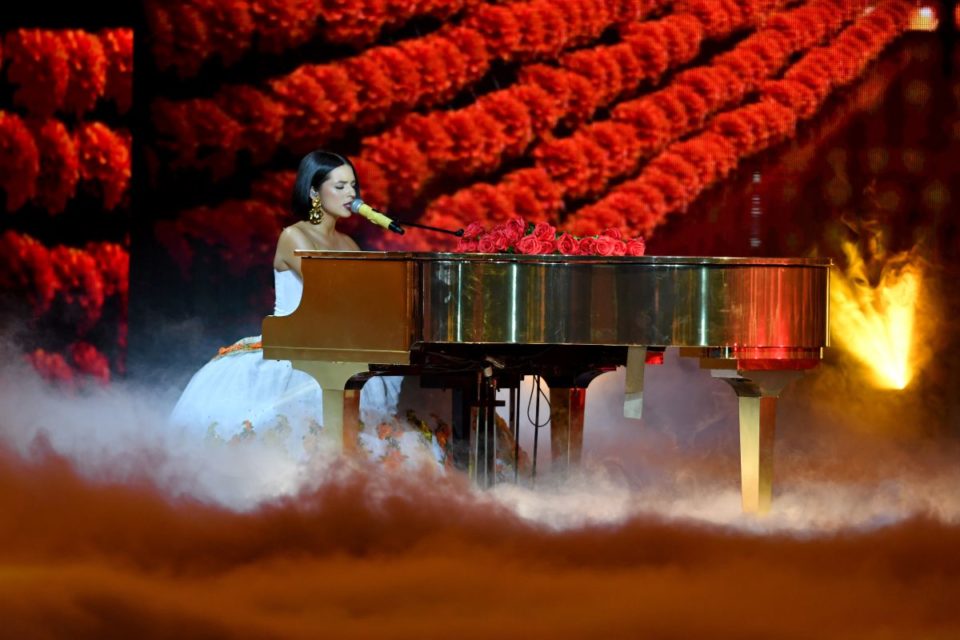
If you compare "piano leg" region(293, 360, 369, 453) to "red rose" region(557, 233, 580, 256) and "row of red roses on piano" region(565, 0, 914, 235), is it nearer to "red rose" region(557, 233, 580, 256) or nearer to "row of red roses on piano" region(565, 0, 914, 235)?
"red rose" region(557, 233, 580, 256)

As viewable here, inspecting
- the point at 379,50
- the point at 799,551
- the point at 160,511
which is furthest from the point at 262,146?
the point at 799,551

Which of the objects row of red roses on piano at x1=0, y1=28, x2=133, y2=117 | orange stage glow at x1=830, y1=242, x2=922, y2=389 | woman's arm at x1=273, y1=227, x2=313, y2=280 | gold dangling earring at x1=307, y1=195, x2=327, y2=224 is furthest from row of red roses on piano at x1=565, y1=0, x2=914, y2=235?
woman's arm at x1=273, y1=227, x2=313, y2=280

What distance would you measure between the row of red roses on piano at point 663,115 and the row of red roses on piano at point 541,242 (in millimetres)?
2352

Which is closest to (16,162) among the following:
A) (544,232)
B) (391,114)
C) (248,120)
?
(248,120)

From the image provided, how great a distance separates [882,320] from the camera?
689 cm

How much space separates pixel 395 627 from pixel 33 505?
4.34 ft

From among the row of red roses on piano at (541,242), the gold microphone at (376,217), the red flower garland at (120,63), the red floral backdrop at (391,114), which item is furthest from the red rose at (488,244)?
the red flower garland at (120,63)

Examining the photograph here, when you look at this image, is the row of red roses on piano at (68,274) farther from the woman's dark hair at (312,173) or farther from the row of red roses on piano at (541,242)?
the row of red roses on piano at (541,242)

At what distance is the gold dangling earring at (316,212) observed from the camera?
4799 millimetres

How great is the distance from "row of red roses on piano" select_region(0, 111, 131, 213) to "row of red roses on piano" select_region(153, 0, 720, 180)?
251 mm

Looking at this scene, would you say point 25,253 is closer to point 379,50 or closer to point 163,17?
point 163,17

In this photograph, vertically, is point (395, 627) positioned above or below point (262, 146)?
below

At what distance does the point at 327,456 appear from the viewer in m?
4.11

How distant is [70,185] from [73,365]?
74 centimetres
